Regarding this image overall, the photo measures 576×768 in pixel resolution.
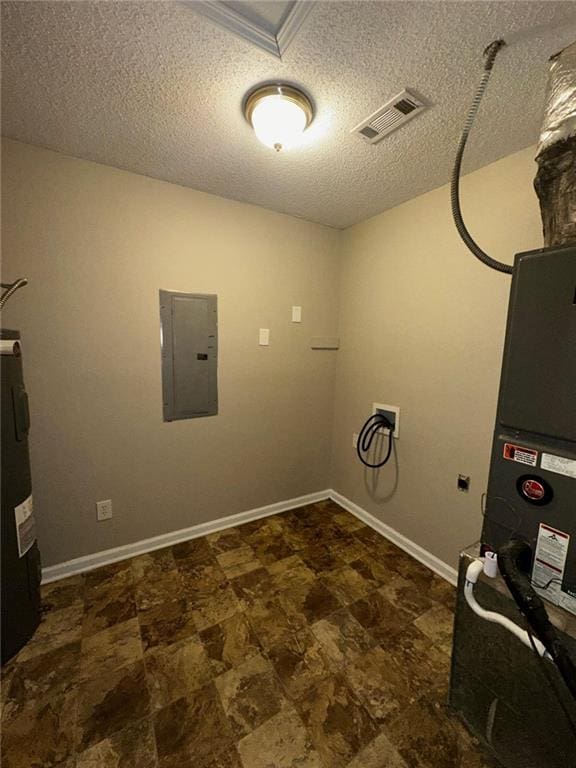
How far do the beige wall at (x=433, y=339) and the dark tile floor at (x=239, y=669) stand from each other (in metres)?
0.48

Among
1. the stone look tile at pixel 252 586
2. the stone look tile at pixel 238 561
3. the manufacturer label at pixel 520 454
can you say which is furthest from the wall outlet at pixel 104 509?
the manufacturer label at pixel 520 454

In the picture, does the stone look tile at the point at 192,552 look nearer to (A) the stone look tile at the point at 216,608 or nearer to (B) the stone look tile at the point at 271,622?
(A) the stone look tile at the point at 216,608

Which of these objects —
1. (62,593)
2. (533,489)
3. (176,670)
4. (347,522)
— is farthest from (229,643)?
(533,489)

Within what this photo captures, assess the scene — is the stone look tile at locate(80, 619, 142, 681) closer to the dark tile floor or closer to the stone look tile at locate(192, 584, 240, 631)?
the dark tile floor

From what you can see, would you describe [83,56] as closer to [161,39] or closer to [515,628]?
[161,39]

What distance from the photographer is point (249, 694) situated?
1198mm

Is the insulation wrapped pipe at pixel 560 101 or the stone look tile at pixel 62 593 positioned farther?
the stone look tile at pixel 62 593

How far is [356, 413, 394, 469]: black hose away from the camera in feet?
7.29

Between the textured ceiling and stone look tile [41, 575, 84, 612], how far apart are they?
2375mm

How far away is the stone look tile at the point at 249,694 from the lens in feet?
3.66

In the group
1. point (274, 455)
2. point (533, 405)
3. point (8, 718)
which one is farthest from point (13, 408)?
point (533, 405)

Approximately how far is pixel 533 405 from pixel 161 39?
1.63 m

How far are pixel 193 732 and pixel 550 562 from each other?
4.34 ft

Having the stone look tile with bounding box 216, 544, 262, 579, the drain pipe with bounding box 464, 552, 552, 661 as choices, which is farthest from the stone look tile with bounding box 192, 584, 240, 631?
the drain pipe with bounding box 464, 552, 552, 661
